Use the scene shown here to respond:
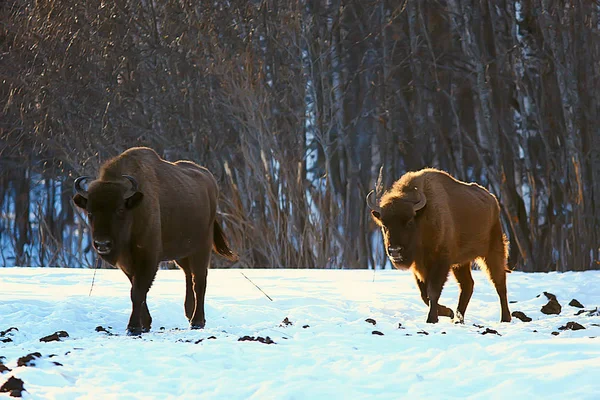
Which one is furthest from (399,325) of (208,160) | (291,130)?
(208,160)

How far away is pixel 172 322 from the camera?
10.7 meters

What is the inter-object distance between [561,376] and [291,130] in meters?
15.0

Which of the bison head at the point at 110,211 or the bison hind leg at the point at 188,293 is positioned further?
the bison hind leg at the point at 188,293

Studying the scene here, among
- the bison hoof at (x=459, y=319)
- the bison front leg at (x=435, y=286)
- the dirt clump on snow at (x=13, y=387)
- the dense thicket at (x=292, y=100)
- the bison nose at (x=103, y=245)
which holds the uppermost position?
the dense thicket at (x=292, y=100)

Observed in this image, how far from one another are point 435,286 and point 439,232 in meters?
0.61

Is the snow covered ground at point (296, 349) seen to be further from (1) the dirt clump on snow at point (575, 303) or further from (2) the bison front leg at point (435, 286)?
(2) the bison front leg at point (435, 286)

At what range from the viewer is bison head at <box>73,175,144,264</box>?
29.0 ft

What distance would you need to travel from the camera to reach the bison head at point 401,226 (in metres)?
9.81

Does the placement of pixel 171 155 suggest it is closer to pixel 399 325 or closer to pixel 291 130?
pixel 291 130

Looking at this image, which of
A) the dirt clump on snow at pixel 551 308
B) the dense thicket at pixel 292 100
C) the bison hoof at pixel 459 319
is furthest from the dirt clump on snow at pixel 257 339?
the dense thicket at pixel 292 100

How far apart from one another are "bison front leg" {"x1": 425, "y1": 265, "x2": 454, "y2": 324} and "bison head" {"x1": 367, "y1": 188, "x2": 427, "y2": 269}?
28cm

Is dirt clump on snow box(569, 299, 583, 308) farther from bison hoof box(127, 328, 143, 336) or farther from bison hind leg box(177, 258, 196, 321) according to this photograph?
bison hoof box(127, 328, 143, 336)

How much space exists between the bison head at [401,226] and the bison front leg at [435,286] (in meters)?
0.28

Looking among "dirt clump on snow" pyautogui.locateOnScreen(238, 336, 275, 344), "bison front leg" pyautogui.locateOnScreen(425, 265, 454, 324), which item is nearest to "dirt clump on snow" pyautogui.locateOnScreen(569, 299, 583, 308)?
"bison front leg" pyautogui.locateOnScreen(425, 265, 454, 324)
